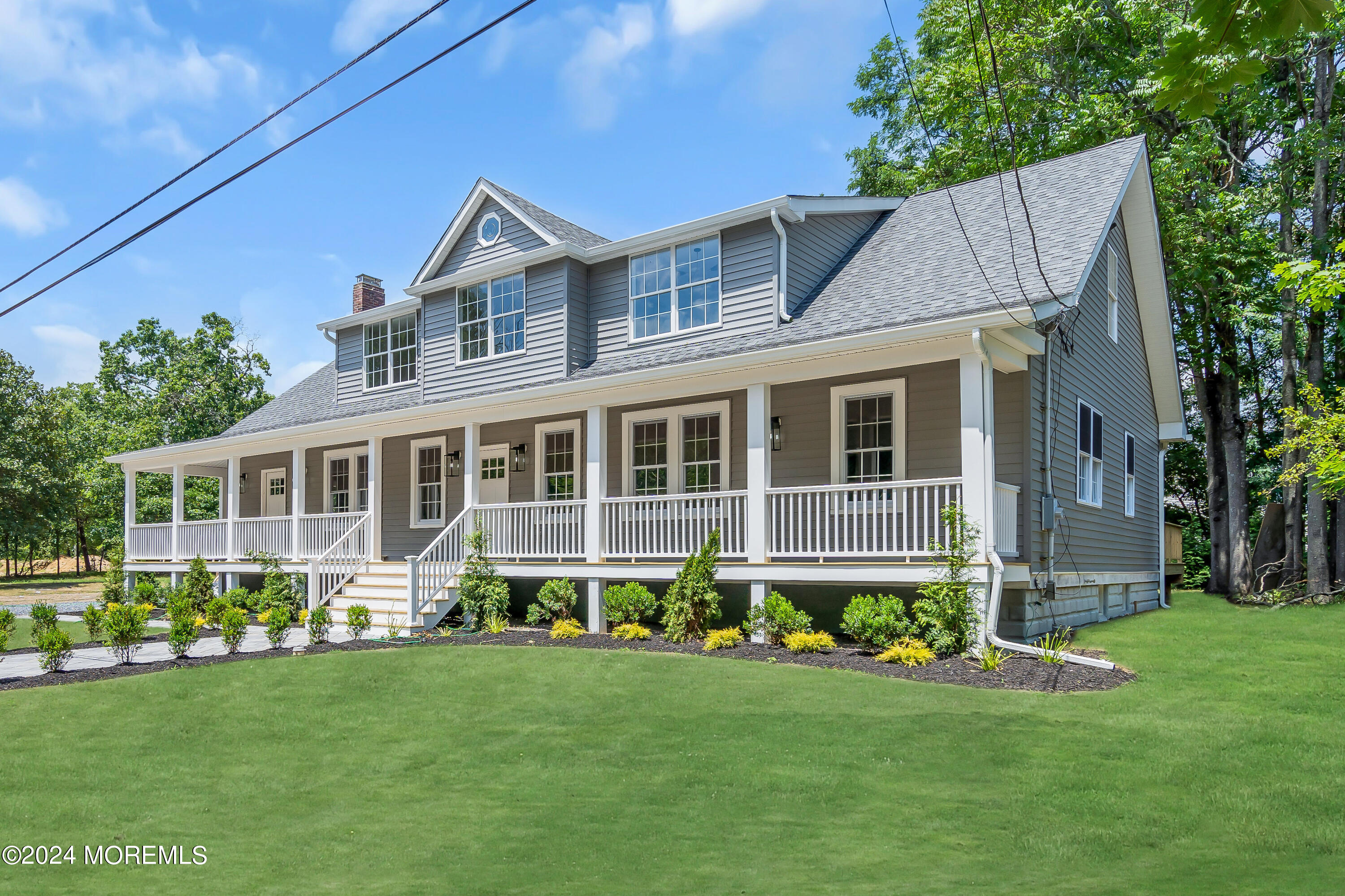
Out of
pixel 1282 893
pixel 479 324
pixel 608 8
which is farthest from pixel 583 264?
pixel 1282 893

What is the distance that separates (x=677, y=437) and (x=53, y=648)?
28.8 feet

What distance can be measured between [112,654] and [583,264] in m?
9.54

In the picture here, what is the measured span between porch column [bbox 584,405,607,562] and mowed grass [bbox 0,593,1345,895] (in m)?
3.86

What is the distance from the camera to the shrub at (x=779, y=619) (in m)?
11.4

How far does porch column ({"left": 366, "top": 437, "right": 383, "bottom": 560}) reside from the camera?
17344 mm

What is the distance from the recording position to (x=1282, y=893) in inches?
173

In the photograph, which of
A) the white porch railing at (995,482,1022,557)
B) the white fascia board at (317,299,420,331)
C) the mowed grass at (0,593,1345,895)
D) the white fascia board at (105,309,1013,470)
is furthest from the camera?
the white fascia board at (317,299,420,331)

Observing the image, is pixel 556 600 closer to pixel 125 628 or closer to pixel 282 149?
pixel 125 628

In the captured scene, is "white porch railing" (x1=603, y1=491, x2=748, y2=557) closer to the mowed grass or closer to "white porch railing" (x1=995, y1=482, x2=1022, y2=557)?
the mowed grass

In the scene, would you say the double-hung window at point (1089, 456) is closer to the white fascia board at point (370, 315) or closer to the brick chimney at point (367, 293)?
the white fascia board at point (370, 315)

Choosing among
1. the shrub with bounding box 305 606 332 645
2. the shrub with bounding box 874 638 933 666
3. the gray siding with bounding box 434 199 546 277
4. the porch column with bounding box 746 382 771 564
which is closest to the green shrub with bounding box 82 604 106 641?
the shrub with bounding box 305 606 332 645

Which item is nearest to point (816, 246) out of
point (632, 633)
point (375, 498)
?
point (632, 633)

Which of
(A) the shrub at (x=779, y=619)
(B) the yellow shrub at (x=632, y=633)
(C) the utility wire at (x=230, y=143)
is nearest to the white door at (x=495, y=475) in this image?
(B) the yellow shrub at (x=632, y=633)

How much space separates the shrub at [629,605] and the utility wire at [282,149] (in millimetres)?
6787
